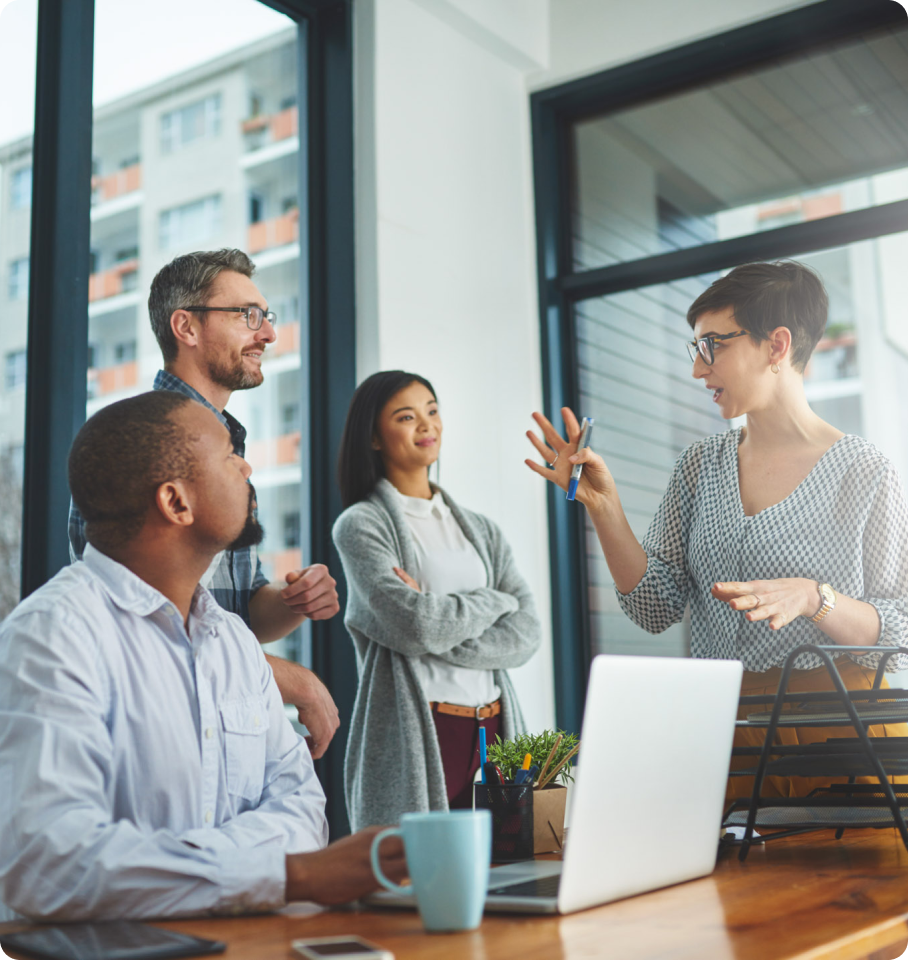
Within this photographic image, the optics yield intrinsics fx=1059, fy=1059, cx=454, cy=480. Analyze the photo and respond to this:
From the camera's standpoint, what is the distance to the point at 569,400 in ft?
12.8

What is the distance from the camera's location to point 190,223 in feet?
9.35

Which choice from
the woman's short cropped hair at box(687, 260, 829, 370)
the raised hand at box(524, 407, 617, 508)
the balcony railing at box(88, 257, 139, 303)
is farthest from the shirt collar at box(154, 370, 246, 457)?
the woman's short cropped hair at box(687, 260, 829, 370)

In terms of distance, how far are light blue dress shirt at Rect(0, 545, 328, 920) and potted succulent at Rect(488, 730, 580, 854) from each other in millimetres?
249

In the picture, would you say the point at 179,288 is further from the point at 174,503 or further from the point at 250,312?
the point at 174,503

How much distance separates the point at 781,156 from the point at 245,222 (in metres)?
1.79

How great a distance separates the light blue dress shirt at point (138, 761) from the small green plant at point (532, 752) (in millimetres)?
239

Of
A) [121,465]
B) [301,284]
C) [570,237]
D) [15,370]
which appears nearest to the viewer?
[121,465]

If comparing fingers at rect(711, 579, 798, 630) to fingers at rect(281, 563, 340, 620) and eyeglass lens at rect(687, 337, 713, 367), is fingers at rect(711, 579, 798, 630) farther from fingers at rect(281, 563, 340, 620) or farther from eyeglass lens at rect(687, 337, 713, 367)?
fingers at rect(281, 563, 340, 620)

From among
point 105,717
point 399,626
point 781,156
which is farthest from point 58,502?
point 781,156

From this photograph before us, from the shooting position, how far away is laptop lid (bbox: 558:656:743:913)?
0.95 m

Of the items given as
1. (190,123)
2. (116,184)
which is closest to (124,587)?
(116,184)

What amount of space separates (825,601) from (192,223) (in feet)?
6.68

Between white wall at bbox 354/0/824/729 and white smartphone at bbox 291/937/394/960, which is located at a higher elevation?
white wall at bbox 354/0/824/729

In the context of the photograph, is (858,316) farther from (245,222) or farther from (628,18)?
(245,222)
